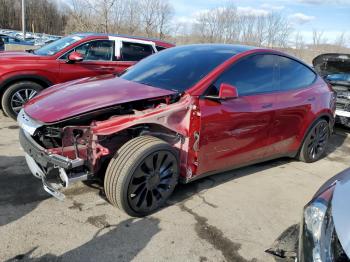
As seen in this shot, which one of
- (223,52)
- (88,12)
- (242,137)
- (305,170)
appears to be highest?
(88,12)

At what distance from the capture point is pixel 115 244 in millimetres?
3100

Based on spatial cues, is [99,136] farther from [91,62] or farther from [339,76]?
[339,76]

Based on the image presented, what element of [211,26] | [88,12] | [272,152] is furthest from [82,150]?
[211,26]

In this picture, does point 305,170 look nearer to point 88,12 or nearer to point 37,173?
point 37,173

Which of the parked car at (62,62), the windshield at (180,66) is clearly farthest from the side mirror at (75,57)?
the windshield at (180,66)

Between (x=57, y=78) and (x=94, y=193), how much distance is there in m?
3.40

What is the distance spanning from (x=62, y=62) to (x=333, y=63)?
19.4 ft

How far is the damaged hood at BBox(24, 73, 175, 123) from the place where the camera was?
336 cm

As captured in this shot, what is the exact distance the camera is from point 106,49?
7.24 metres

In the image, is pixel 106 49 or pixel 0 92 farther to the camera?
pixel 106 49

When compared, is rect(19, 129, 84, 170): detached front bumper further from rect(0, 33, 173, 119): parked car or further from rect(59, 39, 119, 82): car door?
rect(59, 39, 119, 82): car door

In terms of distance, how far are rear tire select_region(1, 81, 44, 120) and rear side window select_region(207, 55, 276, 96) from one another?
393cm

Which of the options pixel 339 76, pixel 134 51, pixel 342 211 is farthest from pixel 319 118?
pixel 134 51

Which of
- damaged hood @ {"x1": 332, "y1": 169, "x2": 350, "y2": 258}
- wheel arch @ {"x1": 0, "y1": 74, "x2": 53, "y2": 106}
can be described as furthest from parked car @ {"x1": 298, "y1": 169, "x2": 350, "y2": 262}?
wheel arch @ {"x1": 0, "y1": 74, "x2": 53, "y2": 106}
